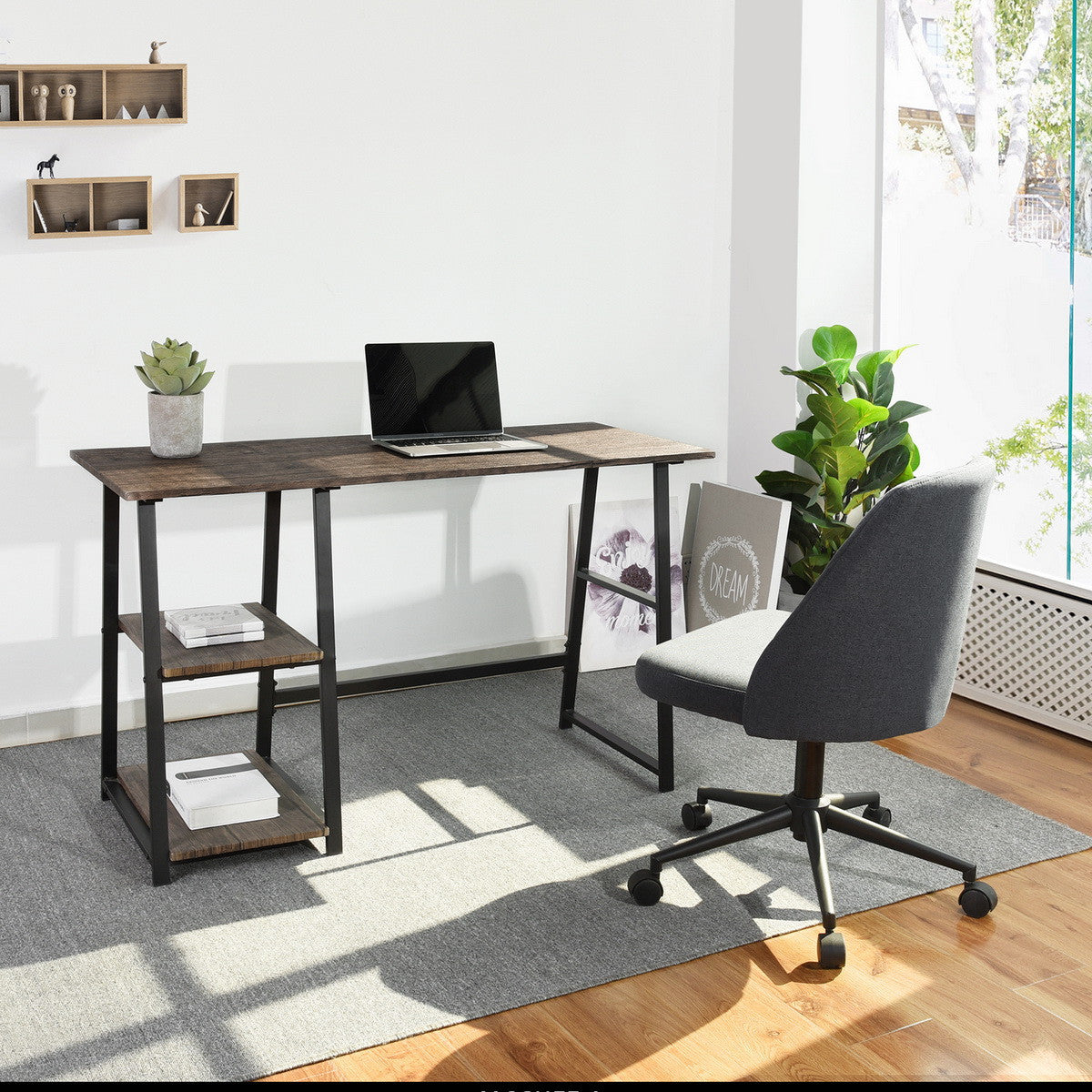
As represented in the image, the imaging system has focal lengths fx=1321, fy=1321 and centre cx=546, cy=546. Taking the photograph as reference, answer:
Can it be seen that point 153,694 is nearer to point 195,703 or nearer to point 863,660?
point 195,703

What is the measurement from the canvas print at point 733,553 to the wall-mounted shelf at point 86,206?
1957 mm

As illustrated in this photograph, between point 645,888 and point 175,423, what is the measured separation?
4.93 feet

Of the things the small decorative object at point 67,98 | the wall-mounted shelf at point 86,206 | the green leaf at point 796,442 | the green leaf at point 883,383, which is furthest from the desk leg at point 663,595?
the small decorative object at point 67,98

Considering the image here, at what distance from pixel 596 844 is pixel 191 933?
0.90 m

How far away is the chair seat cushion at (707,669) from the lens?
2.55 meters

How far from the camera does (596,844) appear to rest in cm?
297

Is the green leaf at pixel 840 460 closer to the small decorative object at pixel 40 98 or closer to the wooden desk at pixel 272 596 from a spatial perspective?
the wooden desk at pixel 272 596

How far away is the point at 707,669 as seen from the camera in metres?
2.61

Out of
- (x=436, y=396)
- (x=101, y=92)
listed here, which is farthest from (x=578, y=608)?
(x=101, y=92)

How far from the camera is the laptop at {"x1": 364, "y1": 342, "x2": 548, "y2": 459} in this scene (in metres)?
3.46

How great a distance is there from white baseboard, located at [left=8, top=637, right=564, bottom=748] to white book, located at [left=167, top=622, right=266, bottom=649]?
817mm

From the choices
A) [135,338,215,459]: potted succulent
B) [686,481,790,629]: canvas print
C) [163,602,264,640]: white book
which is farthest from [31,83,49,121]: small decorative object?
[686,481,790,629]: canvas print

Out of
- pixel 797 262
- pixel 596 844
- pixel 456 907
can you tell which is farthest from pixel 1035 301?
pixel 456 907

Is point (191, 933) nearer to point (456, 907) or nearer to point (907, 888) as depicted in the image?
point (456, 907)
